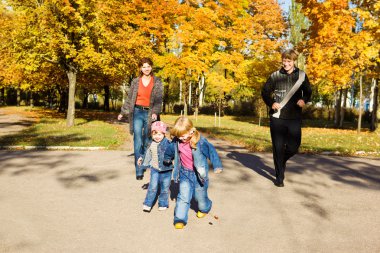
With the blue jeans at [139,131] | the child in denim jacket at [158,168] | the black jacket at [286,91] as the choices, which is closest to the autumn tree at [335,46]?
the black jacket at [286,91]

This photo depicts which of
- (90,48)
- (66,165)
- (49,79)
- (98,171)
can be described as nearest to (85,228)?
(98,171)

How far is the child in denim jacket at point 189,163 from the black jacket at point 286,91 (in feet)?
6.43

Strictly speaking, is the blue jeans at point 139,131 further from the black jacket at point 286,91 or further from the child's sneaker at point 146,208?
the black jacket at point 286,91

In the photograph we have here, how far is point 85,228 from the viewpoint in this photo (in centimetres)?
393

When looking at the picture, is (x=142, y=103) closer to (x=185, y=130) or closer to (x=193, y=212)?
(x=185, y=130)

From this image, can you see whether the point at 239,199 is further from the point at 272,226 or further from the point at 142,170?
the point at 142,170

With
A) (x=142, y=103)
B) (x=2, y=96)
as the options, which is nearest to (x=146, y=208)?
(x=142, y=103)

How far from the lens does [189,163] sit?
4.38 m

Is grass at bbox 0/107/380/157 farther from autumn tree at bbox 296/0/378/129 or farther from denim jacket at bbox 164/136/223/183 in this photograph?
denim jacket at bbox 164/136/223/183

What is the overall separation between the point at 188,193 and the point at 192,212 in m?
0.42

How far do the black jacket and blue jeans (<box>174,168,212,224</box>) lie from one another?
2107 mm

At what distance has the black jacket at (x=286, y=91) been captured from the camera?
5660 millimetres

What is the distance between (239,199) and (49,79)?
25122 mm

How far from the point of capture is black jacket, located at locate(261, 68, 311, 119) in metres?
5.66
